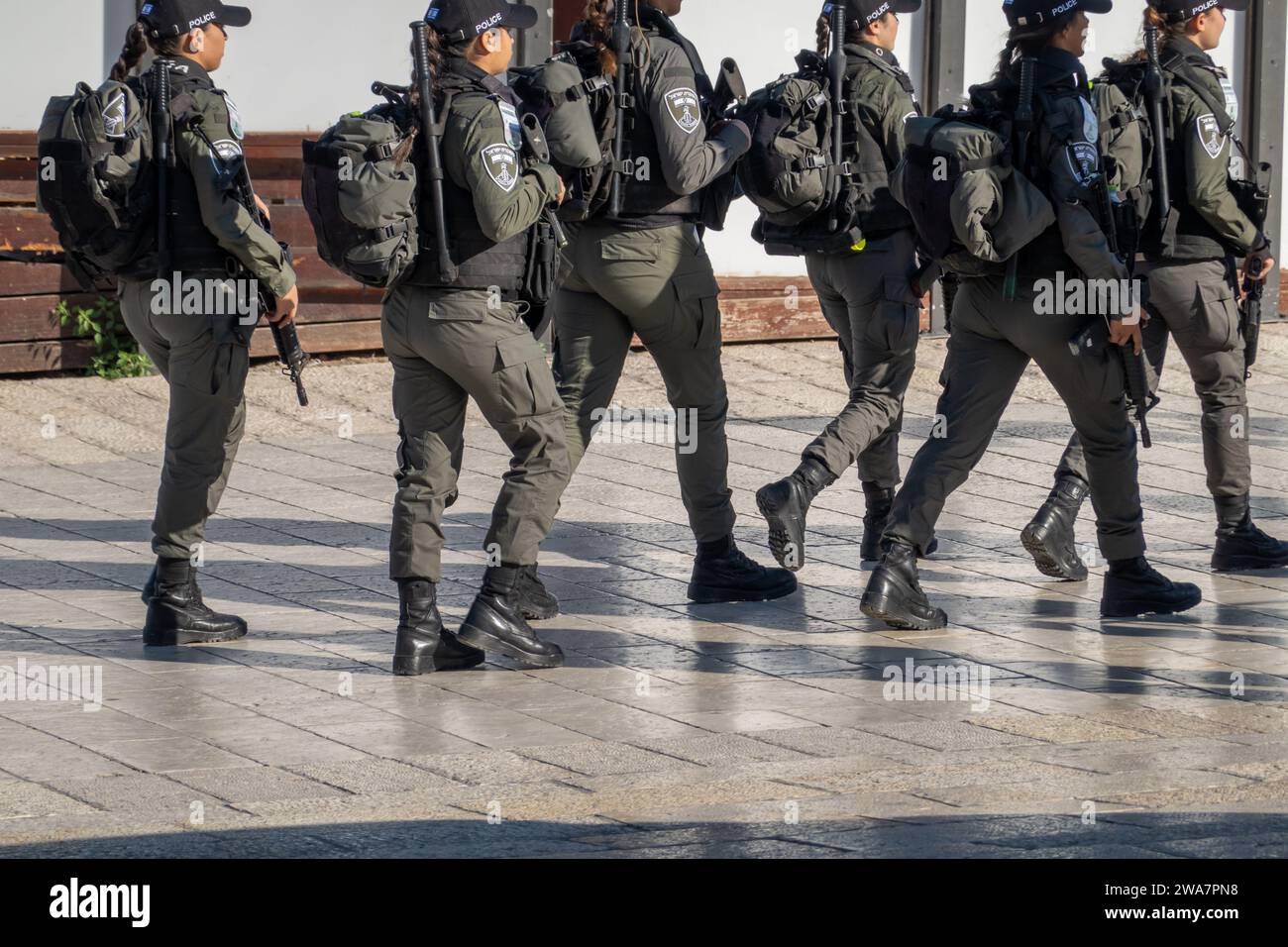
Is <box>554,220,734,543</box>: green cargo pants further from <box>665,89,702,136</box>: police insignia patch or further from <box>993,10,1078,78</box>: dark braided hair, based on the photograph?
<box>993,10,1078,78</box>: dark braided hair

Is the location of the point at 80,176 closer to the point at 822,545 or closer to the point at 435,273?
the point at 435,273

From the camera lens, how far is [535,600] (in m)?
7.18

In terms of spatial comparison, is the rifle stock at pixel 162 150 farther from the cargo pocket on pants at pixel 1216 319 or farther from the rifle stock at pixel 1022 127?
the cargo pocket on pants at pixel 1216 319

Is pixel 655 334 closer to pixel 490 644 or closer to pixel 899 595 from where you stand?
pixel 899 595

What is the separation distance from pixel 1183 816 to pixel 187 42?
403 cm

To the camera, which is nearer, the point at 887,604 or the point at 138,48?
the point at 138,48

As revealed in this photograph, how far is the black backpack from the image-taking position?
6512 mm

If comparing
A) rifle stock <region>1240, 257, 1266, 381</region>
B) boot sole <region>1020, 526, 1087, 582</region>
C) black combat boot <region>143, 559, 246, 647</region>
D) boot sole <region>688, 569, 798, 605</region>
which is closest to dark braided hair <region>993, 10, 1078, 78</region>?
rifle stock <region>1240, 257, 1266, 381</region>

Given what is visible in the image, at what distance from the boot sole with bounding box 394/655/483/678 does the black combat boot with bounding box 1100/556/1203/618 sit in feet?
7.40

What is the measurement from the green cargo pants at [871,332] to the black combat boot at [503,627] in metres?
1.53

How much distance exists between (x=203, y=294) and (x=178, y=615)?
1.06 m

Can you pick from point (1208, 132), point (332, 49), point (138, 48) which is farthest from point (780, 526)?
point (332, 49)

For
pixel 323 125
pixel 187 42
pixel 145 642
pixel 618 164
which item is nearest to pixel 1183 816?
pixel 618 164

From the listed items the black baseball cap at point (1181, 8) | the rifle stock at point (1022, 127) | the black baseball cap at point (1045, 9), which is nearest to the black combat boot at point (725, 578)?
the rifle stock at point (1022, 127)
